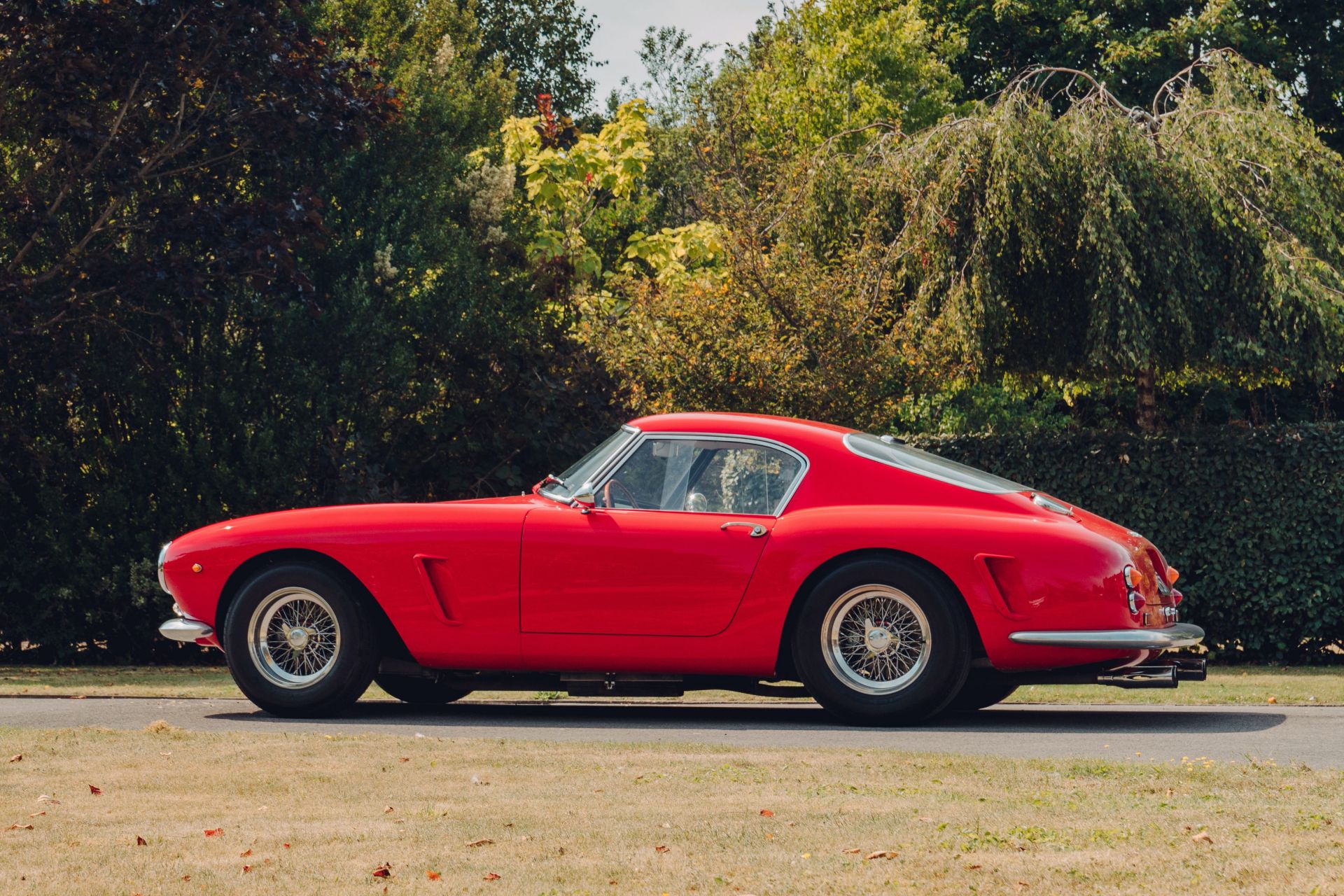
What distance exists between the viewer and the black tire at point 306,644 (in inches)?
318

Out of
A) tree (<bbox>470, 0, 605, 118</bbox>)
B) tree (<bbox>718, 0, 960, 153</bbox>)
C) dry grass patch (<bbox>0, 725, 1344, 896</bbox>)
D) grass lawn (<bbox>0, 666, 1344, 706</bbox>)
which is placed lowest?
grass lawn (<bbox>0, 666, 1344, 706</bbox>)

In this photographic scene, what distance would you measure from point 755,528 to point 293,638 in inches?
99.3

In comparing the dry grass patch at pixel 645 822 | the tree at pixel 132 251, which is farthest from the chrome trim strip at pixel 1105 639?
the tree at pixel 132 251

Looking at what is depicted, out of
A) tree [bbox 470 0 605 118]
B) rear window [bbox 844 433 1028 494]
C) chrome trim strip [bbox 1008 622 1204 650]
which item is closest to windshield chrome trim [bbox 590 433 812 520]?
rear window [bbox 844 433 1028 494]

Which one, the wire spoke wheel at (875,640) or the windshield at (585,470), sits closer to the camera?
the wire spoke wheel at (875,640)

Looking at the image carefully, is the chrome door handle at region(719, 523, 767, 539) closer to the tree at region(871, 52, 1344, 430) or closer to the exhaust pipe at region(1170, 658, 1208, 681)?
the exhaust pipe at region(1170, 658, 1208, 681)

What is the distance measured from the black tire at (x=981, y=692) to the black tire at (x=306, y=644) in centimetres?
317

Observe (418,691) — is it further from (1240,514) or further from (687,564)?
(1240,514)

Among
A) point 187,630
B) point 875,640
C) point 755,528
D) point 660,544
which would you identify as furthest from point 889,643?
point 187,630

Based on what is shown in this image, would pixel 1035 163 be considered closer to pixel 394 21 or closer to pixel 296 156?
pixel 296 156

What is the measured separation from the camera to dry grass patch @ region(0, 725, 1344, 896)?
4.27 metres

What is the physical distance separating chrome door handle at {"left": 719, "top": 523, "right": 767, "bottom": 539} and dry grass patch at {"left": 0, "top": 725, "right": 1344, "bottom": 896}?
1301mm

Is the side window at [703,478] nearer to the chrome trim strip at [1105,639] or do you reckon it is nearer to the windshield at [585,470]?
the windshield at [585,470]

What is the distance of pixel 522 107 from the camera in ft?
148
